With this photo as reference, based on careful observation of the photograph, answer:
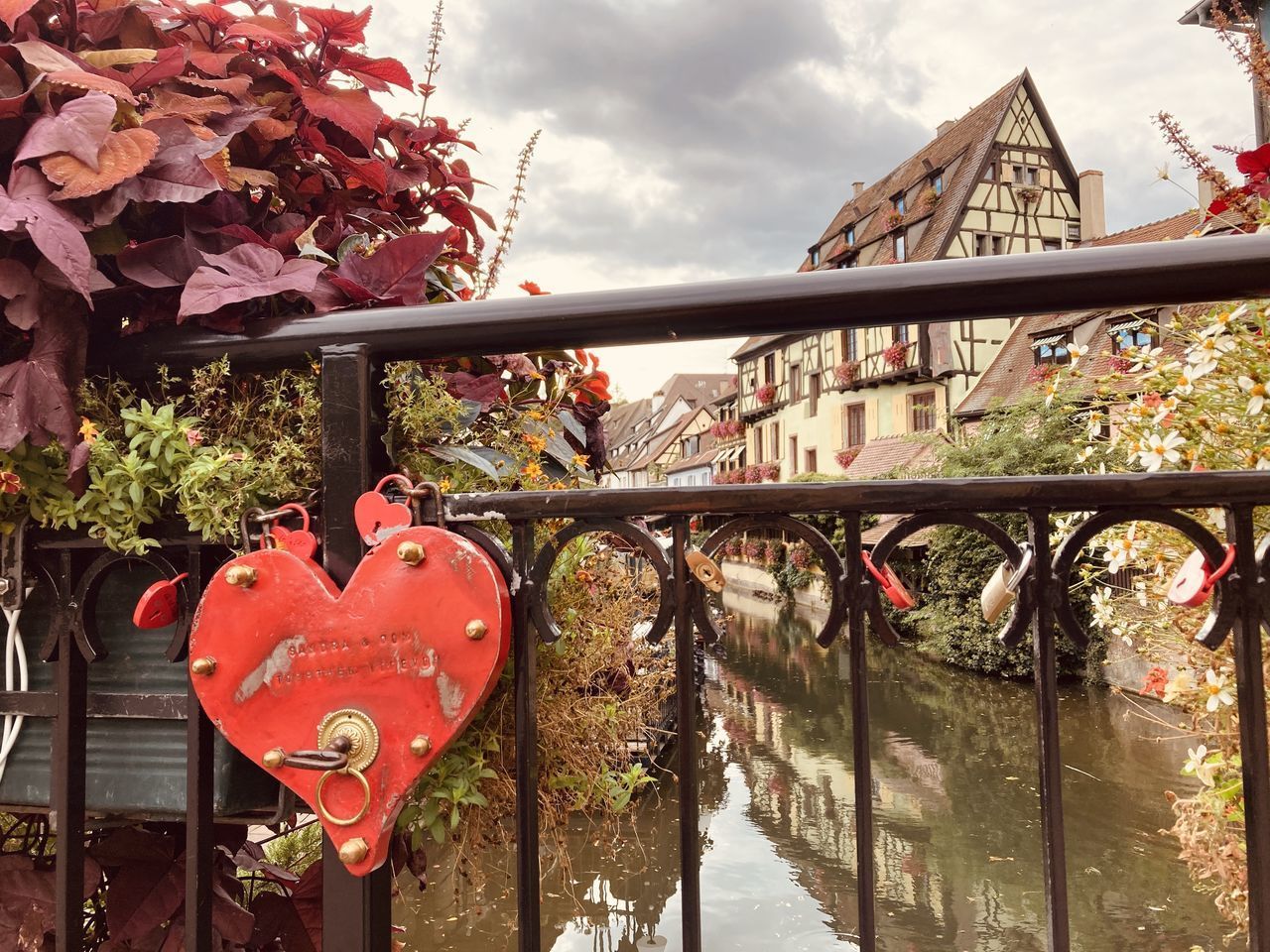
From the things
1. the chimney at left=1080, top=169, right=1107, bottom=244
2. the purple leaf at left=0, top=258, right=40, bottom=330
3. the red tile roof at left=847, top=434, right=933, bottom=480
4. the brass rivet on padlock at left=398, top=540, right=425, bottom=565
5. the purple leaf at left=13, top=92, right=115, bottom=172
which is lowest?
the brass rivet on padlock at left=398, top=540, right=425, bottom=565

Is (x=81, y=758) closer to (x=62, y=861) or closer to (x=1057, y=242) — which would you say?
(x=62, y=861)

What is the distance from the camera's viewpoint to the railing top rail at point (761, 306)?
0.67 metres

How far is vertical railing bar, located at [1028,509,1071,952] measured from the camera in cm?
73

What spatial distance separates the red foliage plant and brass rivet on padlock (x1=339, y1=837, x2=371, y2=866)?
1.48 ft

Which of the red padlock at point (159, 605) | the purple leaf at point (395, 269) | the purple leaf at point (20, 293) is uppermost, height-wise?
the purple leaf at point (395, 269)

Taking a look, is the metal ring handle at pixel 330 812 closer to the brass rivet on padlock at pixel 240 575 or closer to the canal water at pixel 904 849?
the brass rivet on padlock at pixel 240 575

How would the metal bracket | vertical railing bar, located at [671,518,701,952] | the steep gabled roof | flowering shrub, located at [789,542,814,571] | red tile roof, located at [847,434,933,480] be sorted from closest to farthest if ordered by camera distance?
vertical railing bar, located at [671,518,701,952] < the metal bracket < red tile roof, located at [847,434,933,480] < the steep gabled roof < flowering shrub, located at [789,542,814,571]

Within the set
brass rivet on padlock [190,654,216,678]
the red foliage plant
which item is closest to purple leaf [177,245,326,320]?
the red foliage plant

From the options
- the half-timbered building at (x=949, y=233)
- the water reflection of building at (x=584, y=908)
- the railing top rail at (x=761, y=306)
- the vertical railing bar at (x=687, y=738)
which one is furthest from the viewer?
the half-timbered building at (x=949, y=233)

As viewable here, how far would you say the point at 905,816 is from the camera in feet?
30.7

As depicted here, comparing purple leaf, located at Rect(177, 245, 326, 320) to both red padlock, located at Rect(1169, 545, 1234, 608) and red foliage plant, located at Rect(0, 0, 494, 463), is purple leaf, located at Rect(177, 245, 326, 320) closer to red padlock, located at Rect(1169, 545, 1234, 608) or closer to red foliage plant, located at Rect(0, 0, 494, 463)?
red foliage plant, located at Rect(0, 0, 494, 463)

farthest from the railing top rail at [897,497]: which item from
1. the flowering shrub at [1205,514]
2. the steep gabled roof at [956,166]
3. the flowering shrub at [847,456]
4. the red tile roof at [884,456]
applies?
the flowering shrub at [847,456]

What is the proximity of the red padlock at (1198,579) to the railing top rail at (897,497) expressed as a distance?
0.05 metres

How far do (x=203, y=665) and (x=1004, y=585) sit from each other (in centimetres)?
78
